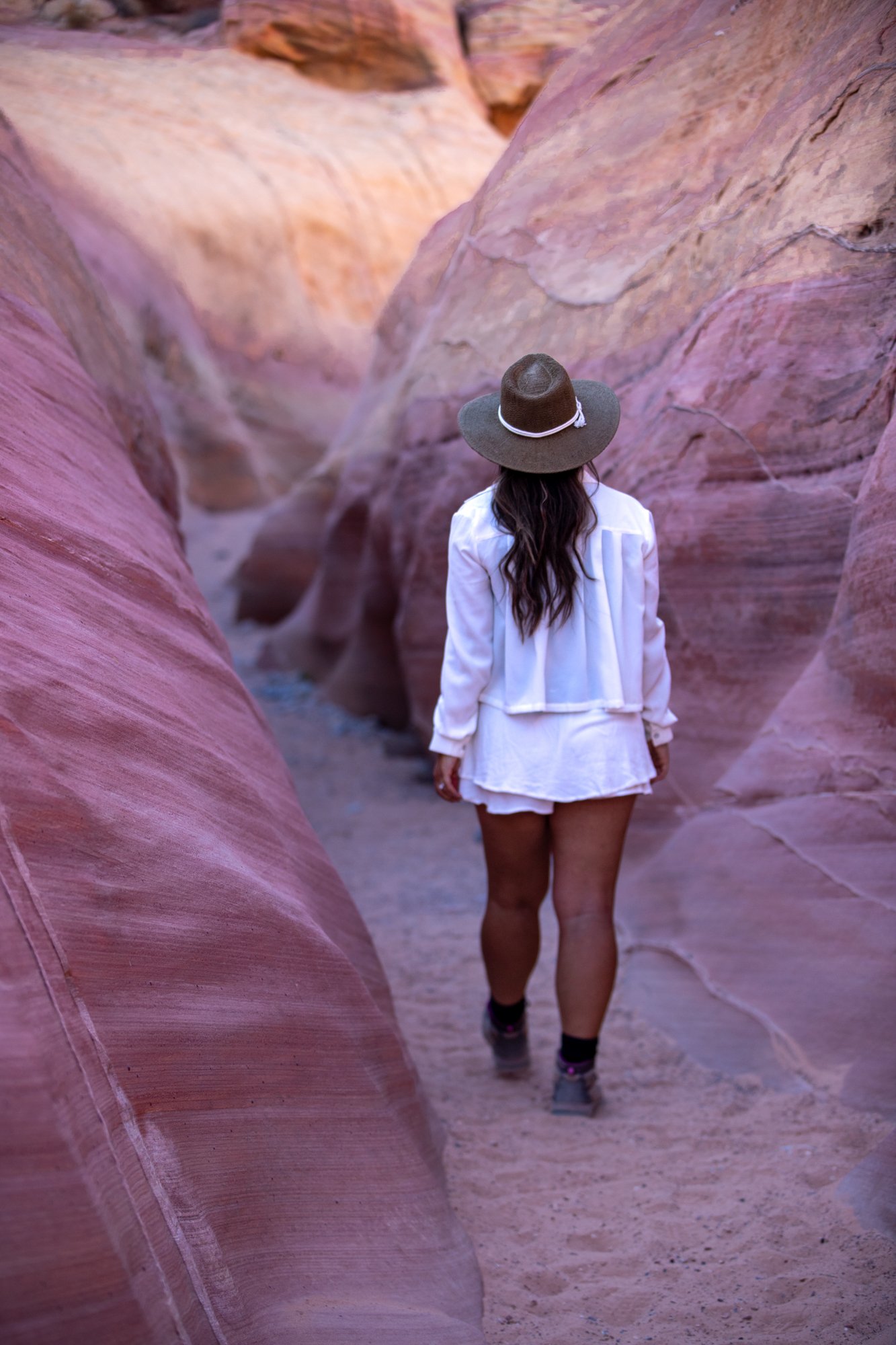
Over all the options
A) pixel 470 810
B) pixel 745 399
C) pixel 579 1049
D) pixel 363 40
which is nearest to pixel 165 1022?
pixel 579 1049

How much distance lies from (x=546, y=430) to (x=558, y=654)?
19.0 inches

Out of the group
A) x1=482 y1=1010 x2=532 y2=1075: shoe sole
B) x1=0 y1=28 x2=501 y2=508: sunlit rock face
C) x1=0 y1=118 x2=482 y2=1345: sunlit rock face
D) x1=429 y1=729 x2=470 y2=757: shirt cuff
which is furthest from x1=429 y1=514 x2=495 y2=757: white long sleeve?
x1=0 y1=28 x2=501 y2=508: sunlit rock face

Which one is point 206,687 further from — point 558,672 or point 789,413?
point 789,413

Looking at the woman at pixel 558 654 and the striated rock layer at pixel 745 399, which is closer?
the woman at pixel 558 654

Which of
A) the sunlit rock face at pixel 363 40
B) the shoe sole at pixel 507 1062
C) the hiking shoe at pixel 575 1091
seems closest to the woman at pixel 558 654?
the hiking shoe at pixel 575 1091

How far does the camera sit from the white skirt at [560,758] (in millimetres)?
2504

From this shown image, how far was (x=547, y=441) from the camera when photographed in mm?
2463

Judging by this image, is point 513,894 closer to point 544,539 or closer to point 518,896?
point 518,896

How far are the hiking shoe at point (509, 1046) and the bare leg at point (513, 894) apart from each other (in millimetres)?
94

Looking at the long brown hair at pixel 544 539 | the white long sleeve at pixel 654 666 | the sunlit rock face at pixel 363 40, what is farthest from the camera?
the sunlit rock face at pixel 363 40

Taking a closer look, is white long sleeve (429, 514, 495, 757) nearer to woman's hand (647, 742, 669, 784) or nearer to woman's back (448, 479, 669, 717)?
woman's back (448, 479, 669, 717)

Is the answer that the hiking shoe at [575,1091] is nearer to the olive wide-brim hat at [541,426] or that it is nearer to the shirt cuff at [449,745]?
the shirt cuff at [449,745]

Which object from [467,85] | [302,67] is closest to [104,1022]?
[302,67]

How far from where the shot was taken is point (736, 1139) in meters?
2.58
